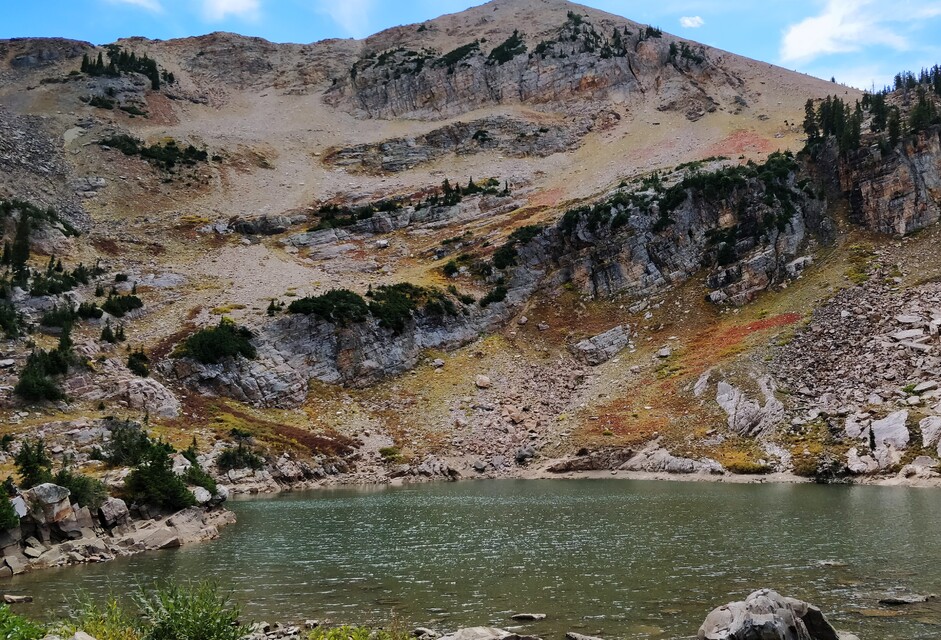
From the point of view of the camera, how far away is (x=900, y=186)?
73.0m

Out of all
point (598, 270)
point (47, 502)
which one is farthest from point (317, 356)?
point (47, 502)

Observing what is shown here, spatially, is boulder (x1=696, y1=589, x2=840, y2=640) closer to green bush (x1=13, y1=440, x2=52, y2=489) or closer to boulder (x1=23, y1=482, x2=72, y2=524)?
boulder (x1=23, y1=482, x2=72, y2=524)

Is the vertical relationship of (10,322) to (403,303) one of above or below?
below

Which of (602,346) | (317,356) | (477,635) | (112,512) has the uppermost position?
(317,356)

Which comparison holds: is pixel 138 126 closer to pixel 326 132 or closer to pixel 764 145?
pixel 326 132

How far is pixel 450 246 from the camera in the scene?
94812mm

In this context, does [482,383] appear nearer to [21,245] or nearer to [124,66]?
[21,245]

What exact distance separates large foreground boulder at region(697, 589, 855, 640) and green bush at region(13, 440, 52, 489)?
96.9ft

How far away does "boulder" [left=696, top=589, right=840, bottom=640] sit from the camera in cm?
1270

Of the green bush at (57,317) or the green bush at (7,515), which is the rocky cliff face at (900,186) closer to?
the green bush at (7,515)

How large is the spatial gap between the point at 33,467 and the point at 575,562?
26.0m

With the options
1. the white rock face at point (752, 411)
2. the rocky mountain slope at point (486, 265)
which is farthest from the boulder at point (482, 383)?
the white rock face at point (752, 411)

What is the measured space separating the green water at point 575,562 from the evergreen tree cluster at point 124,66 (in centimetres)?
13044

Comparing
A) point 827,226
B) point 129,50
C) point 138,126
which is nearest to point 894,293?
point 827,226
